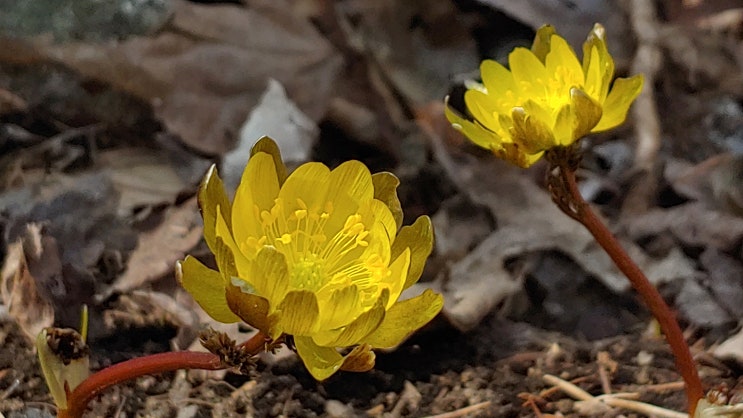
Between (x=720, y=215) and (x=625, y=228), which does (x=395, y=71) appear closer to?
(x=625, y=228)

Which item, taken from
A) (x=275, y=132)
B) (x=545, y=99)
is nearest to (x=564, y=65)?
(x=545, y=99)

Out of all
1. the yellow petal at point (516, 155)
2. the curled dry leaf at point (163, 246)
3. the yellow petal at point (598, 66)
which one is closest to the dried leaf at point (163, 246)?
the curled dry leaf at point (163, 246)

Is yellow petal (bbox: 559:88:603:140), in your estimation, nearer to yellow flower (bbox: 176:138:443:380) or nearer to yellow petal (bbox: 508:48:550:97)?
yellow petal (bbox: 508:48:550:97)

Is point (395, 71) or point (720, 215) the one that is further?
point (395, 71)

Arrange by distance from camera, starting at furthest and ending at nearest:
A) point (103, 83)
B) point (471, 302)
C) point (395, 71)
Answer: point (395, 71)
point (103, 83)
point (471, 302)

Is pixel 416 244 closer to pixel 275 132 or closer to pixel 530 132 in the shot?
pixel 530 132

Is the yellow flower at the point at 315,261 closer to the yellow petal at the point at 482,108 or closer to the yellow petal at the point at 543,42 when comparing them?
the yellow petal at the point at 482,108

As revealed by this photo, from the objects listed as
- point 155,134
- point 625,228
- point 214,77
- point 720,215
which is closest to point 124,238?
point 155,134

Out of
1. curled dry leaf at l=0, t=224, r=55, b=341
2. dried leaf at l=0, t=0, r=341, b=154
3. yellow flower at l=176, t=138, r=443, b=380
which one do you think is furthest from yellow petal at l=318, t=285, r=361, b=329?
dried leaf at l=0, t=0, r=341, b=154
